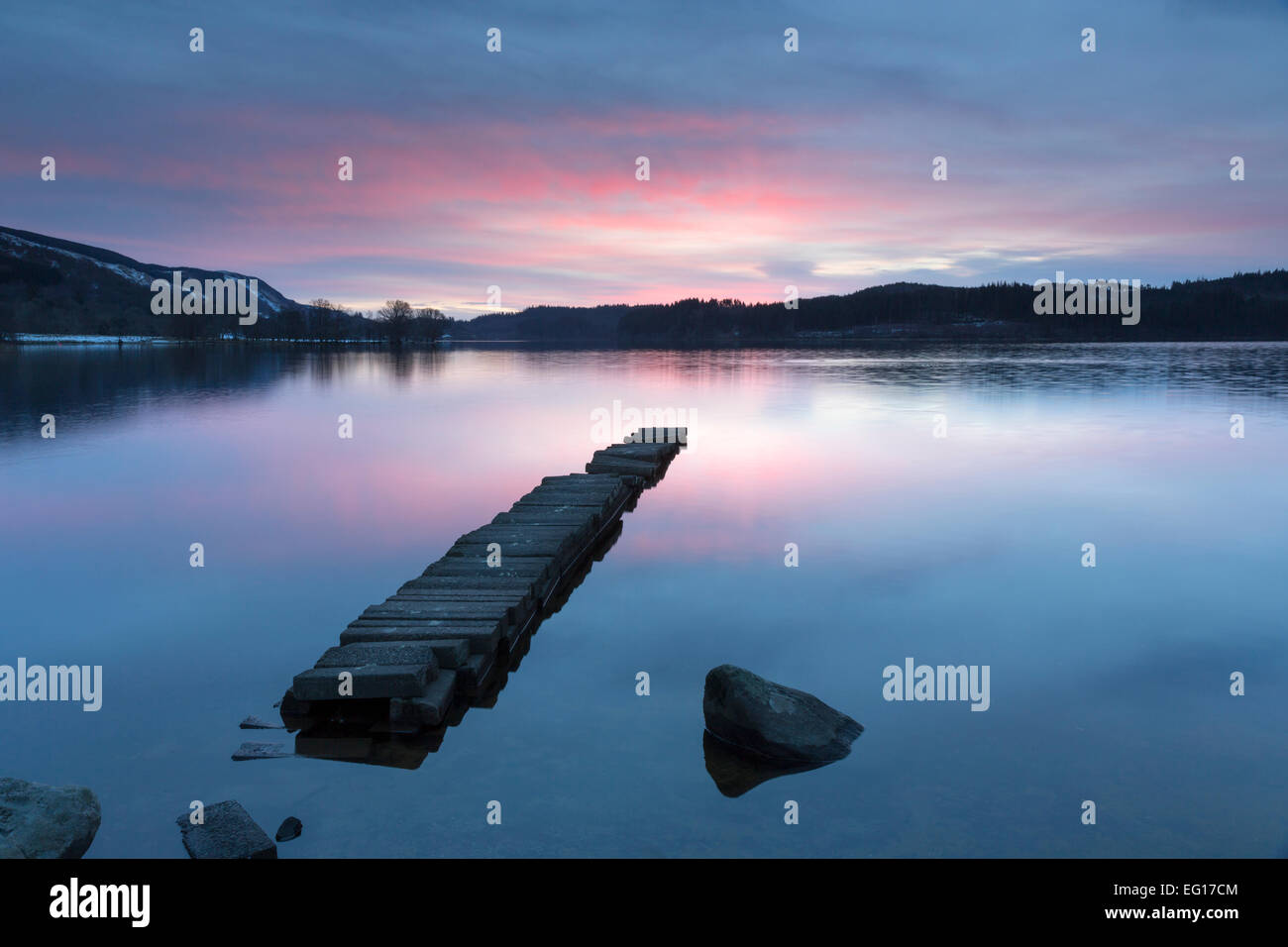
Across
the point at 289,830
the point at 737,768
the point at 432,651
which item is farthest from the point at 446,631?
the point at 737,768

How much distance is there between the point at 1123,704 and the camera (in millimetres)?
9914

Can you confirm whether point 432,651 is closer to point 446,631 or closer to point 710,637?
point 446,631

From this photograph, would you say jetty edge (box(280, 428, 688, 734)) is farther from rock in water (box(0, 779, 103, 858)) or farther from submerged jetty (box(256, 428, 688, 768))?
rock in water (box(0, 779, 103, 858))

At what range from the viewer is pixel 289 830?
23.6 feet

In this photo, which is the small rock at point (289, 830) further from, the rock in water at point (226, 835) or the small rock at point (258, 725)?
the small rock at point (258, 725)

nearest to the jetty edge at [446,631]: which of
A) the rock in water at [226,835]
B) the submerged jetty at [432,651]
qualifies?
the submerged jetty at [432,651]

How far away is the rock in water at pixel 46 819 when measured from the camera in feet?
21.3

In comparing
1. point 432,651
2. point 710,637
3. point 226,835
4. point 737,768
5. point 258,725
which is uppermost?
point 432,651

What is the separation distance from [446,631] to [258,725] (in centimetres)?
220

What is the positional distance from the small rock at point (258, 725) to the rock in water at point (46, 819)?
1.96m

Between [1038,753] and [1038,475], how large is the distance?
19.4 m

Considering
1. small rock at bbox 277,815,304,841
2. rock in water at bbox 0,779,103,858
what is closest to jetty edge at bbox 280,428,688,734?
small rock at bbox 277,815,304,841
